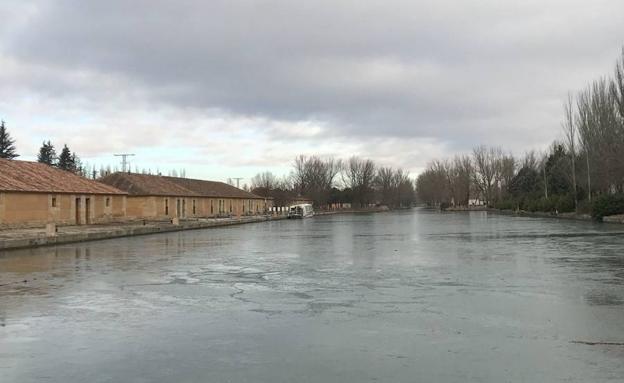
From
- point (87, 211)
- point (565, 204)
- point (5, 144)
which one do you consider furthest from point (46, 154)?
point (565, 204)

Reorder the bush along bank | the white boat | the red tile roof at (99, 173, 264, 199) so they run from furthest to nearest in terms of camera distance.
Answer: the white boat < the red tile roof at (99, 173, 264, 199) < the bush along bank

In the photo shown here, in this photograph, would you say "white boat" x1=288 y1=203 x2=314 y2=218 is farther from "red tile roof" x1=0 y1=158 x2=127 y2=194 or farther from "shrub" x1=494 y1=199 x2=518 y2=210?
"red tile roof" x1=0 y1=158 x2=127 y2=194

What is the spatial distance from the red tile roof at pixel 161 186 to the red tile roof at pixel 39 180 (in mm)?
11510

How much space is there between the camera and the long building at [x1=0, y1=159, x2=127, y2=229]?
124ft

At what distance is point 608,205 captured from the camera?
4641cm

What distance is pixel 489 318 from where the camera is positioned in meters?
8.60

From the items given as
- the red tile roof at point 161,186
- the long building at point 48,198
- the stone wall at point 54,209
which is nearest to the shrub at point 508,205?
the red tile roof at point 161,186

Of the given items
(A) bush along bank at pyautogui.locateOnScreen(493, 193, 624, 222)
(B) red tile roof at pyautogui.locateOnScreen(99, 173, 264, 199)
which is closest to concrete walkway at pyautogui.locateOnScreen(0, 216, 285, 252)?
(B) red tile roof at pyautogui.locateOnScreen(99, 173, 264, 199)

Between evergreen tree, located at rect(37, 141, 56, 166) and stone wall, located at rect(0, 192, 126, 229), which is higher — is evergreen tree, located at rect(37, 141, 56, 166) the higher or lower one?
the higher one

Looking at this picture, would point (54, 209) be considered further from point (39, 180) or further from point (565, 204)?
point (565, 204)

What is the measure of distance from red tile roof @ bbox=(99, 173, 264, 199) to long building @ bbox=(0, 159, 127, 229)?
9000 millimetres

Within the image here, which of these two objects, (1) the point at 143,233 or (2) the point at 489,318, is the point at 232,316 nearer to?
(2) the point at 489,318

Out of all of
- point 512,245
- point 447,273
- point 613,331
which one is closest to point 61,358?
point 613,331

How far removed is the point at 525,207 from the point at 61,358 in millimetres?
83974
